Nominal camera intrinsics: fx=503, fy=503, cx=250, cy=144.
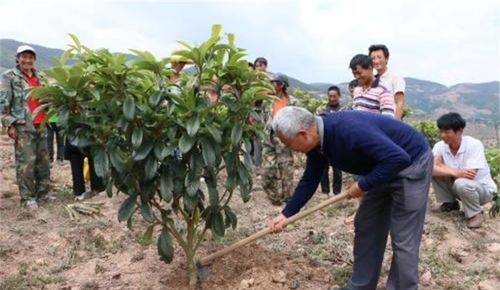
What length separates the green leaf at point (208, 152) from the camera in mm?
3008

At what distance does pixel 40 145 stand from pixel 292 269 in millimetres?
3060

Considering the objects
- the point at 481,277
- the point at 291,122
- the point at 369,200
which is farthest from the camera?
the point at 481,277

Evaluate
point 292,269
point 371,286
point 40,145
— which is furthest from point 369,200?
point 40,145

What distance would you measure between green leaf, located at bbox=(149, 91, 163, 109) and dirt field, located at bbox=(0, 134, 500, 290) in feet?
4.55

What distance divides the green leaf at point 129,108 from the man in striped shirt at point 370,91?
193 cm

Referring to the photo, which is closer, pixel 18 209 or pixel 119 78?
pixel 119 78

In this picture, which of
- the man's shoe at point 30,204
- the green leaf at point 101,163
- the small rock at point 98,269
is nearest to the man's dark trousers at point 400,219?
the green leaf at point 101,163

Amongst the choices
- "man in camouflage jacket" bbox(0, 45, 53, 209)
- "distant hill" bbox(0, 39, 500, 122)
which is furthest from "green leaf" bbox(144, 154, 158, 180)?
"distant hill" bbox(0, 39, 500, 122)

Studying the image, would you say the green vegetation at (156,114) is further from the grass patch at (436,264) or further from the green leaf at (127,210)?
the grass patch at (436,264)

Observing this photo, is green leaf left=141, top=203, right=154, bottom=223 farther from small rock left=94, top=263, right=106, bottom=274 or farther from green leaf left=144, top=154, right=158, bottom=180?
small rock left=94, top=263, right=106, bottom=274

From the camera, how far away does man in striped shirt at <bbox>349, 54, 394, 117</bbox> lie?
3.98 m

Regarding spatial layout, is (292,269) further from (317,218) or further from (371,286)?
(317,218)

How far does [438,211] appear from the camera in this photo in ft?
16.8

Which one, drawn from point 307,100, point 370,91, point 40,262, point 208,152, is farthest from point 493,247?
point 307,100
